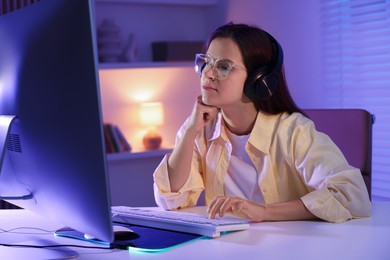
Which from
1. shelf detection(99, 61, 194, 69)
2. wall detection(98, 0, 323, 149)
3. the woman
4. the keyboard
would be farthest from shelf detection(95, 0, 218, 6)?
the keyboard

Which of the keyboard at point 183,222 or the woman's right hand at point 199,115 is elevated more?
the woman's right hand at point 199,115

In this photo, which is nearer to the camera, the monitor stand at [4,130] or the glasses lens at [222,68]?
the monitor stand at [4,130]

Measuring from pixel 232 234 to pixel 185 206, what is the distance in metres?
0.42

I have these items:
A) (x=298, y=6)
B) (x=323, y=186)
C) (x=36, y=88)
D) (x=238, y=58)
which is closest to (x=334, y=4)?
(x=298, y=6)

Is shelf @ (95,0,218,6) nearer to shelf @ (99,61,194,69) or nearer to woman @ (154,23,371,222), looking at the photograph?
shelf @ (99,61,194,69)

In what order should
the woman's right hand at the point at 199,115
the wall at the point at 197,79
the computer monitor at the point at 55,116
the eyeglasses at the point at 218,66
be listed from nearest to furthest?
the computer monitor at the point at 55,116 → the eyeglasses at the point at 218,66 → the woman's right hand at the point at 199,115 → the wall at the point at 197,79

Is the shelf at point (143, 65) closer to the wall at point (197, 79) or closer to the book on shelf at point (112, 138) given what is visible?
the wall at point (197, 79)

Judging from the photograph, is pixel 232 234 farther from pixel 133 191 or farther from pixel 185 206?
pixel 133 191

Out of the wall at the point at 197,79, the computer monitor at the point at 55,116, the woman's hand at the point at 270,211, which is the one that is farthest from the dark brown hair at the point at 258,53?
the wall at the point at 197,79

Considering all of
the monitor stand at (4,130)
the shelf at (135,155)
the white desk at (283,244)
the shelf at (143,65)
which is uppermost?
the shelf at (143,65)

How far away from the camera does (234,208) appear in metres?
1.53

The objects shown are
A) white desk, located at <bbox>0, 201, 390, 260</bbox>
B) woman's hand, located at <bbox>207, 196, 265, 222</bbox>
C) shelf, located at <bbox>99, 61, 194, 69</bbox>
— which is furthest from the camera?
shelf, located at <bbox>99, 61, 194, 69</bbox>

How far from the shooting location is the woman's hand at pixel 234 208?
1.52 meters

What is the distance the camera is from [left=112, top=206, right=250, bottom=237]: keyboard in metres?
1.42
